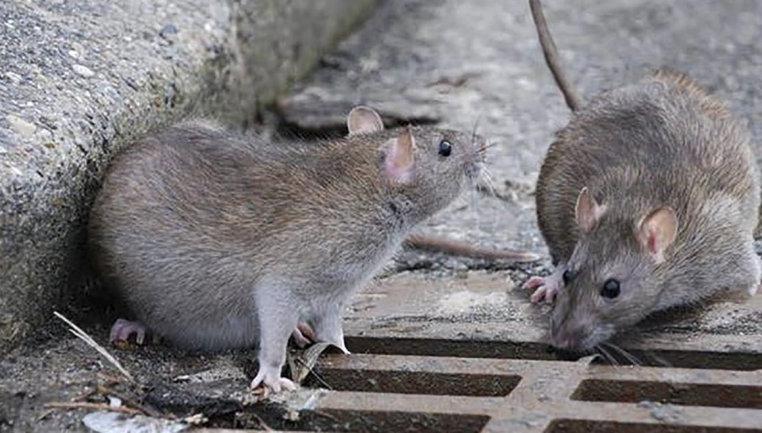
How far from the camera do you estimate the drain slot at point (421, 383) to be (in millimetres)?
4352

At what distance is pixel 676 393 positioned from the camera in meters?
4.19

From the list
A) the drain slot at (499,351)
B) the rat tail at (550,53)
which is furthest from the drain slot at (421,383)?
the rat tail at (550,53)

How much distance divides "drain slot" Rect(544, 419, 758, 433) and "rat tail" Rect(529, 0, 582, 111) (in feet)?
7.44

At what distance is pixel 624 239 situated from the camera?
16.2 ft

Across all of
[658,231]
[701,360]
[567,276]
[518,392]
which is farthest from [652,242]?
[518,392]

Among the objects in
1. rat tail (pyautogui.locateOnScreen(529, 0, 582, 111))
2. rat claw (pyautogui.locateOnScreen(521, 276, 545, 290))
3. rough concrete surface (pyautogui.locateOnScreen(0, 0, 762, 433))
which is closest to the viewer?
rough concrete surface (pyautogui.locateOnScreen(0, 0, 762, 433))

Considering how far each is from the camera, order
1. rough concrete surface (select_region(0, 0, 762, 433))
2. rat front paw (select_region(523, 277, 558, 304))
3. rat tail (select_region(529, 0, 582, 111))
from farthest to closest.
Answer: rat tail (select_region(529, 0, 582, 111)) → rat front paw (select_region(523, 277, 558, 304)) → rough concrete surface (select_region(0, 0, 762, 433))

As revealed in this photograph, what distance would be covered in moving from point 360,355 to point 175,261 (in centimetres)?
63

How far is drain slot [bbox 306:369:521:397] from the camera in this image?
435 centimetres

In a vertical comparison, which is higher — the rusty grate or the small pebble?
the small pebble

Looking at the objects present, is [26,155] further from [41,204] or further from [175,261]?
[175,261]

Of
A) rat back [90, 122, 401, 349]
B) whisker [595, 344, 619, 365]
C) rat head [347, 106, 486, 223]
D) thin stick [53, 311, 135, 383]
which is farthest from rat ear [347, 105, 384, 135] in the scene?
thin stick [53, 311, 135, 383]

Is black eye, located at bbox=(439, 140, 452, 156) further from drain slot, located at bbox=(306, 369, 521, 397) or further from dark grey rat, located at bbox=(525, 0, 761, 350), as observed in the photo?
drain slot, located at bbox=(306, 369, 521, 397)

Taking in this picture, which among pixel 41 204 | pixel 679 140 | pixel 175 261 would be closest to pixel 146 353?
pixel 175 261
